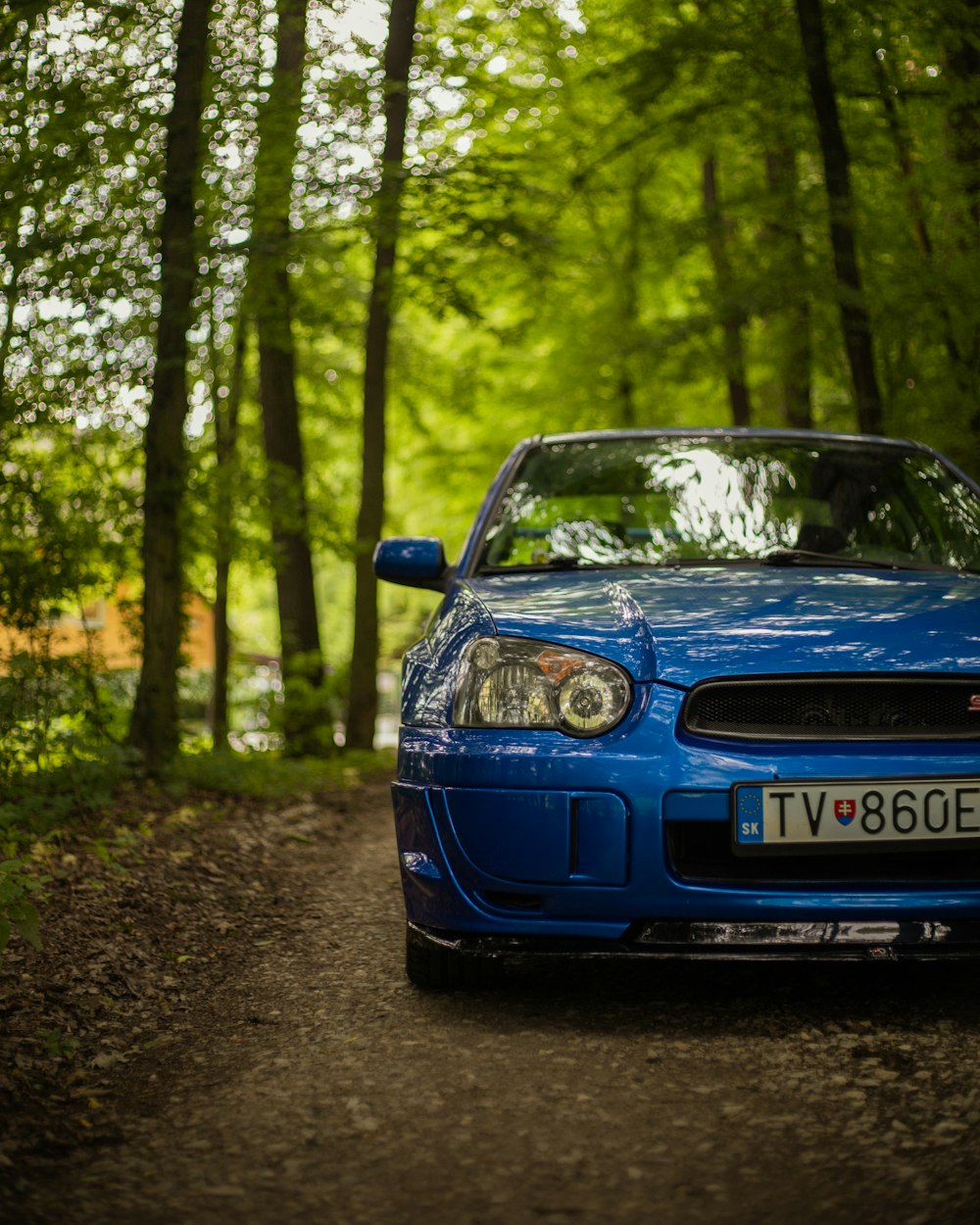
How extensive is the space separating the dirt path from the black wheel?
6cm

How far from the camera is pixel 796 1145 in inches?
102

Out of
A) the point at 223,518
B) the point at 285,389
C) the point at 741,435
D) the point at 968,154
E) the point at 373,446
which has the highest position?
the point at 968,154

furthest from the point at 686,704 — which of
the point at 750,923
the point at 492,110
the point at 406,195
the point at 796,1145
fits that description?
the point at 492,110

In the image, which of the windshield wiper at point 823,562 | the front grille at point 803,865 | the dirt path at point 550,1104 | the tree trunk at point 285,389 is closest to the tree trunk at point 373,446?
the tree trunk at point 285,389

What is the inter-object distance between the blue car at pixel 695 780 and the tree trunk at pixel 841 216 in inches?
207

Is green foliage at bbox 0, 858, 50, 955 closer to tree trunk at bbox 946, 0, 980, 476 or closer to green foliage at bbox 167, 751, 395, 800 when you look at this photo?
green foliage at bbox 167, 751, 395, 800

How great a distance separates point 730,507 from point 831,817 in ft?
5.83

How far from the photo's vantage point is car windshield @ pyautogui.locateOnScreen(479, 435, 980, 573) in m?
4.53

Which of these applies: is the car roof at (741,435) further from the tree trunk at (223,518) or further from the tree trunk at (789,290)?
the tree trunk at (789,290)

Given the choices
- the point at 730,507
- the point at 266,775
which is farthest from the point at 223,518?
the point at 730,507

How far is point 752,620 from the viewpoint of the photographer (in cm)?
355

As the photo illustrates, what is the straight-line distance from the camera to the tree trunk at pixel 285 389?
8102mm

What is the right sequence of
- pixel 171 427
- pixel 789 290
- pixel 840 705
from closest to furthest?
pixel 840 705 → pixel 171 427 → pixel 789 290

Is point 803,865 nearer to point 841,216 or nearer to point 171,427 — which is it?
point 171,427
